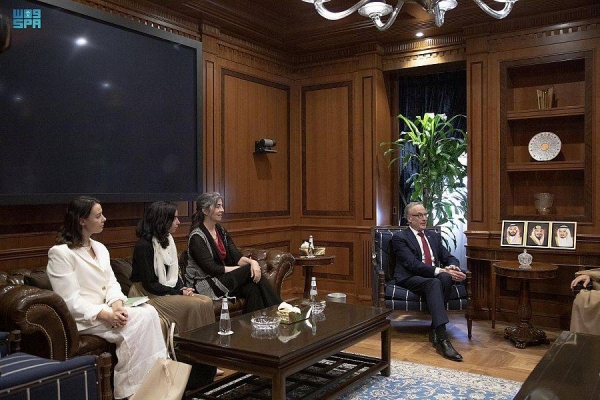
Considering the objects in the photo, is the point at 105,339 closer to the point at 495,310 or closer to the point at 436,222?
the point at 495,310

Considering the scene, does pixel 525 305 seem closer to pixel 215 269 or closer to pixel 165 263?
pixel 215 269

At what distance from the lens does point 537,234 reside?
473 centimetres

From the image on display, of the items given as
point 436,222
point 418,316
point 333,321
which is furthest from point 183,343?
point 436,222

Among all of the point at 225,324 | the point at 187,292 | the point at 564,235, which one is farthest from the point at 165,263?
the point at 564,235

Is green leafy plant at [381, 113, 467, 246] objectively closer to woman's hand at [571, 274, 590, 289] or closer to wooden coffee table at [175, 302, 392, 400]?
woman's hand at [571, 274, 590, 289]

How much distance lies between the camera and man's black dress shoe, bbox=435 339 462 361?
12.6ft

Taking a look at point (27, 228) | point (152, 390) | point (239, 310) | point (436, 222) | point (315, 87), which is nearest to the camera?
point (152, 390)

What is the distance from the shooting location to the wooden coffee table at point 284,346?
2.53m

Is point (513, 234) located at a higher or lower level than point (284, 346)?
higher

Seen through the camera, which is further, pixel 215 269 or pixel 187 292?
pixel 215 269

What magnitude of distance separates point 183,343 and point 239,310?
1.33 meters

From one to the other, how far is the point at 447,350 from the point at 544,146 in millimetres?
2145

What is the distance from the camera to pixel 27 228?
361cm

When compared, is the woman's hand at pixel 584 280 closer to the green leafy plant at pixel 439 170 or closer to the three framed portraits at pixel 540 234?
the three framed portraits at pixel 540 234
